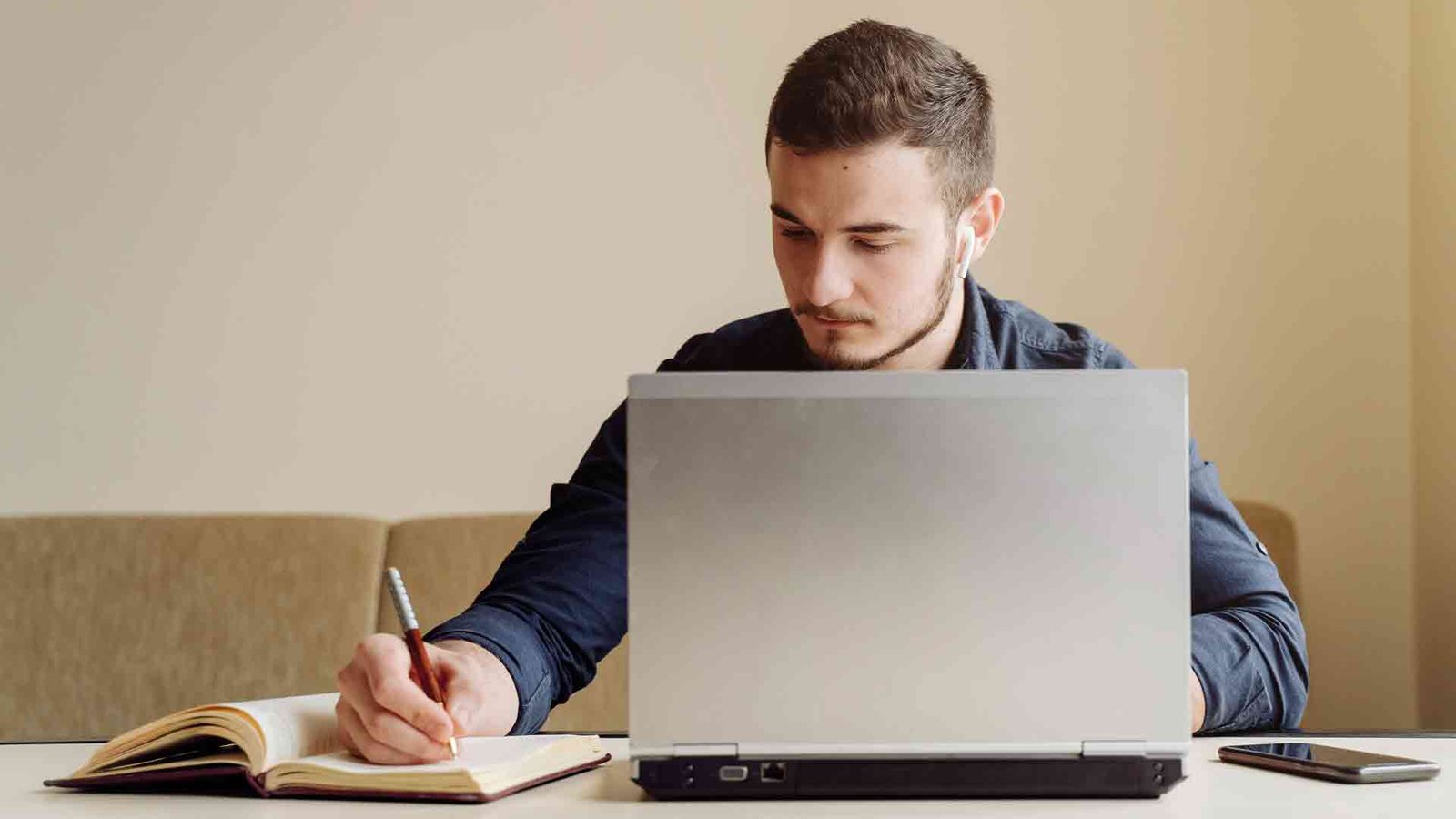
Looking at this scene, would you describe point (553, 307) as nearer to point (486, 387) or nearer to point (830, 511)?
point (486, 387)

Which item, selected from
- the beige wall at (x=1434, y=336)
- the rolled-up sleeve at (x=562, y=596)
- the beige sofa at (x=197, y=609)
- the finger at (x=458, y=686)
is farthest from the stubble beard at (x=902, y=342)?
the beige wall at (x=1434, y=336)

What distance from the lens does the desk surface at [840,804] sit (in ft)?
2.44

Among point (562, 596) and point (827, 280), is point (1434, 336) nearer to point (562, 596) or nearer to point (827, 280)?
point (827, 280)

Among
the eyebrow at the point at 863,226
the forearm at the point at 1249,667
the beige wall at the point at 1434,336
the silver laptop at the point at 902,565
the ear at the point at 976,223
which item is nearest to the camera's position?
the silver laptop at the point at 902,565

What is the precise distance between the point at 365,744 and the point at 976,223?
2.74 ft

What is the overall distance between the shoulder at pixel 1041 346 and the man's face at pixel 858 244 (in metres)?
0.16

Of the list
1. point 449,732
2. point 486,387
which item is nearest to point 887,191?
point 449,732

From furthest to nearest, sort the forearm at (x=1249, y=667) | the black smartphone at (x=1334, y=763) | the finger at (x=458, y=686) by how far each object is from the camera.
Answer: the forearm at (x=1249, y=667) < the finger at (x=458, y=686) < the black smartphone at (x=1334, y=763)

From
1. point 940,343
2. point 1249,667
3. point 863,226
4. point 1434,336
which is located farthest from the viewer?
point 1434,336

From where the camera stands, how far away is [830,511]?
0.73 metres

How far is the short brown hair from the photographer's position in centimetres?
130

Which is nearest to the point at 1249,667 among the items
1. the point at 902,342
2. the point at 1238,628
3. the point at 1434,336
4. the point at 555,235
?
the point at 1238,628

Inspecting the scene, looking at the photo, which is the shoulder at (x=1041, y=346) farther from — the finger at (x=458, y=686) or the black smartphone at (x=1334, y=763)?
the finger at (x=458, y=686)

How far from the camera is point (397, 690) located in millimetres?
850
